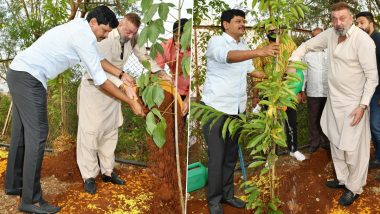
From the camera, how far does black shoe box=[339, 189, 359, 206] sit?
2.30 m

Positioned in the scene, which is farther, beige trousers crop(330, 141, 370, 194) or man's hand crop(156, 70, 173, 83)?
beige trousers crop(330, 141, 370, 194)

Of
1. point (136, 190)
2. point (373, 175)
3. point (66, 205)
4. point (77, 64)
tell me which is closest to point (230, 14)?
point (77, 64)

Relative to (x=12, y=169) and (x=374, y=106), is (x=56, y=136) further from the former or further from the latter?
(x=374, y=106)

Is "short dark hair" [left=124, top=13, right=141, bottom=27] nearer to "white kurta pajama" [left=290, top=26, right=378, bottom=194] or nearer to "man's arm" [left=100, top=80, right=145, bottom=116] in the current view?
"man's arm" [left=100, top=80, right=145, bottom=116]

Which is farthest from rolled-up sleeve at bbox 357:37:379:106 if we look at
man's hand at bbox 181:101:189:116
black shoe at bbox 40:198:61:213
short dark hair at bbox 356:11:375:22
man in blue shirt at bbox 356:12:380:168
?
black shoe at bbox 40:198:61:213

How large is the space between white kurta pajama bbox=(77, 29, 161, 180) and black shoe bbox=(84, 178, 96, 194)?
36 millimetres

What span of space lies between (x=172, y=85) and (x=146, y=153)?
0.59 meters

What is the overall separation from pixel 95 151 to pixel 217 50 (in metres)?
0.87

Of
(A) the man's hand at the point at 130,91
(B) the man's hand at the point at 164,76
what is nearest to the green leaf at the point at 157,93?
(B) the man's hand at the point at 164,76

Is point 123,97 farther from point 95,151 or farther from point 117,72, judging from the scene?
point 95,151

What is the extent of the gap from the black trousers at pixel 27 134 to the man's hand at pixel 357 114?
1492mm

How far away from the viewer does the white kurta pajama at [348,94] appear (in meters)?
2.12

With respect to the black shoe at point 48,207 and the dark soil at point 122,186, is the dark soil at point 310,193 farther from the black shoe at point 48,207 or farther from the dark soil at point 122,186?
the black shoe at point 48,207

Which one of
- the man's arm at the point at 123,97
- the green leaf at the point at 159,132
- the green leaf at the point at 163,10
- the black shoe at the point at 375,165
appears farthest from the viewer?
the black shoe at the point at 375,165
